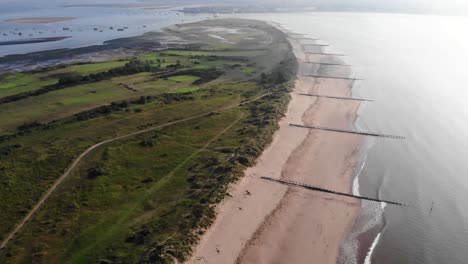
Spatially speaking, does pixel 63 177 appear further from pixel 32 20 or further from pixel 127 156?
pixel 32 20

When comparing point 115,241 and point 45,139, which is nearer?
point 115,241

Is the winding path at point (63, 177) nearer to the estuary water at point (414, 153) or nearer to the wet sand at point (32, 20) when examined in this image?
the estuary water at point (414, 153)

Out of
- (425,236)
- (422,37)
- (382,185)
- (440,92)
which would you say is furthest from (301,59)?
(425,236)

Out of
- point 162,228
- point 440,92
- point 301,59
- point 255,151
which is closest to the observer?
point 162,228

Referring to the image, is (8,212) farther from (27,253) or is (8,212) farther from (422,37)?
(422,37)

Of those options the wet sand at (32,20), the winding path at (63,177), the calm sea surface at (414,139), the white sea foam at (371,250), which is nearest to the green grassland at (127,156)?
the winding path at (63,177)

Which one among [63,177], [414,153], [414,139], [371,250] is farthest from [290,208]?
[414,139]

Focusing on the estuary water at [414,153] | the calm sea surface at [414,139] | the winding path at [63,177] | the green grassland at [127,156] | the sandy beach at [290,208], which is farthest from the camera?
the calm sea surface at [414,139]
